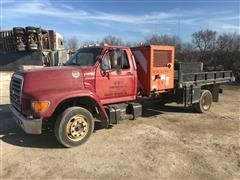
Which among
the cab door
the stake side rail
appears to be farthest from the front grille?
the stake side rail

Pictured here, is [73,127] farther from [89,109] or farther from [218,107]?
[218,107]

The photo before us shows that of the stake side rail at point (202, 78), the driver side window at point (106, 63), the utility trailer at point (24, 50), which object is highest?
the utility trailer at point (24, 50)

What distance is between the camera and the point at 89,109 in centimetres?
740

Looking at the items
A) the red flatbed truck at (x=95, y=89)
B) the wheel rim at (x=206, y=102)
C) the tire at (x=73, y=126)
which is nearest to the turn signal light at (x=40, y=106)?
the red flatbed truck at (x=95, y=89)

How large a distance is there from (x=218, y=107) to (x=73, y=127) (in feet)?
23.5

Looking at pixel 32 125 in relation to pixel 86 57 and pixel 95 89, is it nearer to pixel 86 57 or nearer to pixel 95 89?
pixel 95 89

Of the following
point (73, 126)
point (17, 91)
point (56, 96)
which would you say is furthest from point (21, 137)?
point (56, 96)

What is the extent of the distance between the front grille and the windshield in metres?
1.48

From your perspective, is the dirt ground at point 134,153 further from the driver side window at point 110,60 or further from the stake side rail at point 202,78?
the driver side window at point 110,60

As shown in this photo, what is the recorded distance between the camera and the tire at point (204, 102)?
10.7 metres

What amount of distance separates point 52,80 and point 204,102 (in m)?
6.41

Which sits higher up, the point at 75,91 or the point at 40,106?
the point at 75,91

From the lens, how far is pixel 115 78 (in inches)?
305

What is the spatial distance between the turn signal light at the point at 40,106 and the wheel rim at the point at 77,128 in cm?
65
